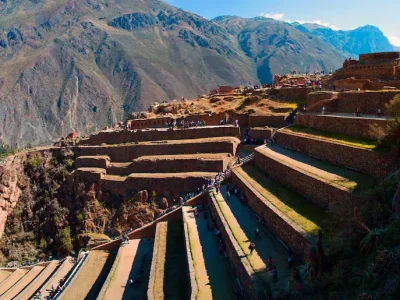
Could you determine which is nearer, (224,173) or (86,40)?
(224,173)

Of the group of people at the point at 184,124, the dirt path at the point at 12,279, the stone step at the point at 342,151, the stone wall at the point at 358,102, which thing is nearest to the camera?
the stone step at the point at 342,151

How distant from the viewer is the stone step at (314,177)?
43.8ft

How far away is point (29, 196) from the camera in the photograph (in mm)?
34469

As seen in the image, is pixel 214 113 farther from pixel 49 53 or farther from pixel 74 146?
pixel 49 53

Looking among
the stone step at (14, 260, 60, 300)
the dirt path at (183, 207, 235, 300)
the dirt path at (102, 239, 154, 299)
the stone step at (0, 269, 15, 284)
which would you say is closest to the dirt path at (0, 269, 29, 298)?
the stone step at (0, 269, 15, 284)

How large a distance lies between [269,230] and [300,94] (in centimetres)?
1922

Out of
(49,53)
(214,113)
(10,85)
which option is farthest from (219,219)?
(49,53)

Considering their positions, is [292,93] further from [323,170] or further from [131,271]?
[131,271]

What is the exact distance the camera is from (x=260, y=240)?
14695 mm

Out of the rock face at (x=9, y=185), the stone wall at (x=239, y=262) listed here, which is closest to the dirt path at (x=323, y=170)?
the stone wall at (x=239, y=262)

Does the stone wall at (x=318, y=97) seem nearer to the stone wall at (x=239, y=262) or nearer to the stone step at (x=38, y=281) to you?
the stone wall at (x=239, y=262)

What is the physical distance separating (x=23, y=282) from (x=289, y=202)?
16912 mm

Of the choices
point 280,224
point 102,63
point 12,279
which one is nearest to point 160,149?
point 12,279

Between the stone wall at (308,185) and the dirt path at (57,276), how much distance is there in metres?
12.9
